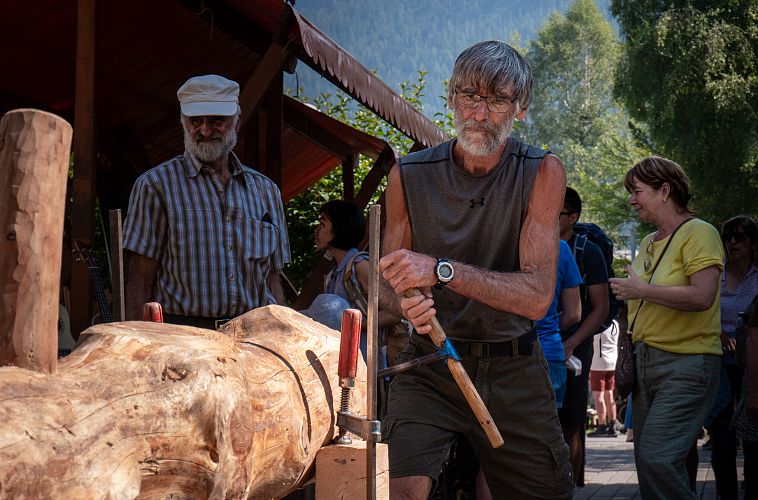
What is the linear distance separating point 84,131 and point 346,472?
352 centimetres

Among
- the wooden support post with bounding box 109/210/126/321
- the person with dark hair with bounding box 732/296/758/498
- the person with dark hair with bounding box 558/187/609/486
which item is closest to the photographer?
the wooden support post with bounding box 109/210/126/321

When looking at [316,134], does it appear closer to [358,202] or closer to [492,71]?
[358,202]

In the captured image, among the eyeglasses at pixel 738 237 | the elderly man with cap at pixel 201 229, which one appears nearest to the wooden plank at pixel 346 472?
the elderly man with cap at pixel 201 229

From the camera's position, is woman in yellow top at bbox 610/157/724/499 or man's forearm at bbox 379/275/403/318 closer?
man's forearm at bbox 379/275/403/318

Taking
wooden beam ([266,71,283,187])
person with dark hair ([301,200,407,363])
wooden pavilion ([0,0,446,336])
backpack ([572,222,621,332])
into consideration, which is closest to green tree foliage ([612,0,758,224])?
wooden pavilion ([0,0,446,336])

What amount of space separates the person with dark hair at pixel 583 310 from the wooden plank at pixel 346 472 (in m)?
4.03

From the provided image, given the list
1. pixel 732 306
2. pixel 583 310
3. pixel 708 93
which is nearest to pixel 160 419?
pixel 583 310

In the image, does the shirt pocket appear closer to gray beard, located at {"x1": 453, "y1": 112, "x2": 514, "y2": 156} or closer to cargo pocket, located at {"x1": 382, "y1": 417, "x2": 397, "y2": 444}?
Result: cargo pocket, located at {"x1": 382, "y1": 417, "x2": 397, "y2": 444}

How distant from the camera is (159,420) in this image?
2.60 m

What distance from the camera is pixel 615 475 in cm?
1005

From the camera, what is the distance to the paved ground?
8672 mm

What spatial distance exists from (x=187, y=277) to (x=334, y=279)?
1.94 meters

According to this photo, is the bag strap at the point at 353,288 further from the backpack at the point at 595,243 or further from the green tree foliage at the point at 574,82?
the green tree foliage at the point at 574,82

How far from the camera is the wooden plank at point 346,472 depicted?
3320 mm
